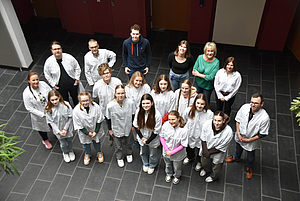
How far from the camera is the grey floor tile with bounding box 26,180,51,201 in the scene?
4.66 m

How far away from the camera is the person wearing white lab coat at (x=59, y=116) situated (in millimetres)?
4395

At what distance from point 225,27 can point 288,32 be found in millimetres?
1478

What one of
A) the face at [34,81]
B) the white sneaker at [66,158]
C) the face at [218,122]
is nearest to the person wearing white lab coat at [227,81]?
the face at [218,122]

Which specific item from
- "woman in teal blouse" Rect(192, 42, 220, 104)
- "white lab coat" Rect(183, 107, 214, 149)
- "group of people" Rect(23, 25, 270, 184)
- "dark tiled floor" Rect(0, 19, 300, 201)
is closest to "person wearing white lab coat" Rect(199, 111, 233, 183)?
"group of people" Rect(23, 25, 270, 184)

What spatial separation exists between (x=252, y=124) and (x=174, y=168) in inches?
54.9

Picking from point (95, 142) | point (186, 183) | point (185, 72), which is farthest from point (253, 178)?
point (95, 142)

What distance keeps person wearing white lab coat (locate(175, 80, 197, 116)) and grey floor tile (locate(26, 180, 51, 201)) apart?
258 cm

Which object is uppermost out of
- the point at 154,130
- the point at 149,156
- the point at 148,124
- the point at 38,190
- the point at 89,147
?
the point at 148,124

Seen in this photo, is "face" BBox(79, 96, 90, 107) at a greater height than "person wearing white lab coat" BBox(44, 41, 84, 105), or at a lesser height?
greater

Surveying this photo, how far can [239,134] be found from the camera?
14.4ft

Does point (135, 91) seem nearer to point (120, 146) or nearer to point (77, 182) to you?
point (120, 146)

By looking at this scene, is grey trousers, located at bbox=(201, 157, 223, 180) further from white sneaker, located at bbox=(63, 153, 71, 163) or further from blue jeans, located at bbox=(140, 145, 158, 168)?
white sneaker, located at bbox=(63, 153, 71, 163)

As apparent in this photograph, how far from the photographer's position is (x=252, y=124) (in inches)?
165

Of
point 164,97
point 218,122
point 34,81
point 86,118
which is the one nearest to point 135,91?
point 164,97
